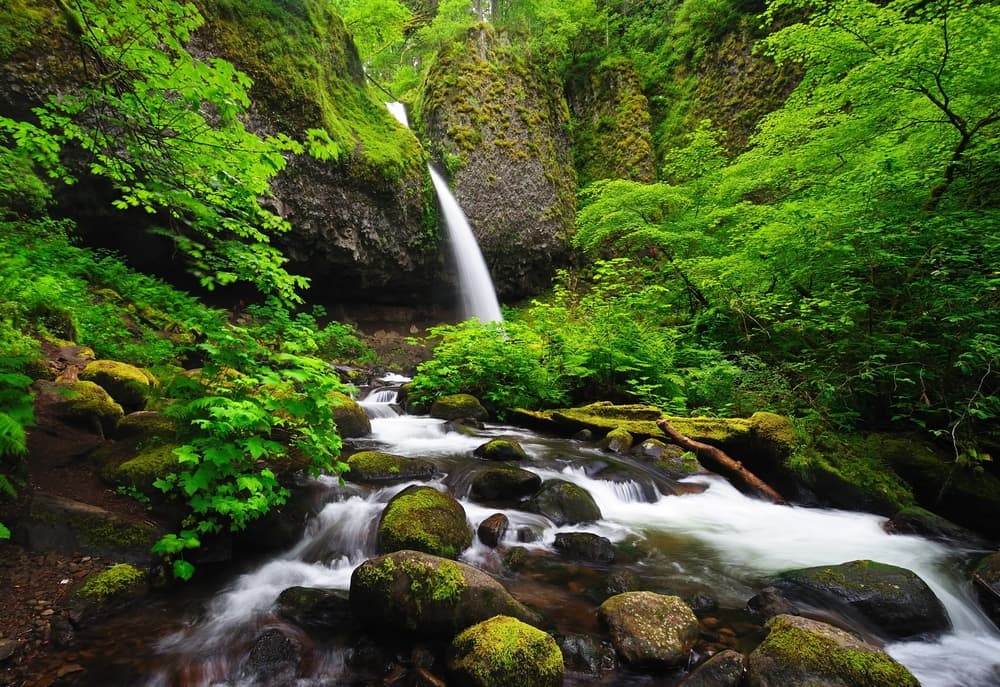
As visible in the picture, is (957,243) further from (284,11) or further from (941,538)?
(284,11)

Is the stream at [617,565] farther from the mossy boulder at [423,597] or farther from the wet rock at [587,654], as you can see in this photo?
the mossy boulder at [423,597]

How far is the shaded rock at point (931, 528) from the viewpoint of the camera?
464cm

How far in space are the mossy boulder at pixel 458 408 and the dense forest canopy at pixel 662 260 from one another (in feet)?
1.55

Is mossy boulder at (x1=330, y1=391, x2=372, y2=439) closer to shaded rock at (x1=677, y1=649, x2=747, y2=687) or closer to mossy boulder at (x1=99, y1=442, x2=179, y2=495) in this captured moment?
mossy boulder at (x1=99, y1=442, x2=179, y2=495)

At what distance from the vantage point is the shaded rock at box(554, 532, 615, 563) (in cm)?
418

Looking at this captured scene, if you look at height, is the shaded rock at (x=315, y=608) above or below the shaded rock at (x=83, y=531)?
below

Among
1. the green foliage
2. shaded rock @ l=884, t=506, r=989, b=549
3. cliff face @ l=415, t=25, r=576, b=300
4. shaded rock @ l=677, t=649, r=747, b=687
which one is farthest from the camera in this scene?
cliff face @ l=415, t=25, r=576, b=300

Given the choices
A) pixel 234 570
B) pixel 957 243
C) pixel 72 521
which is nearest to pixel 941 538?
pixel 957 243

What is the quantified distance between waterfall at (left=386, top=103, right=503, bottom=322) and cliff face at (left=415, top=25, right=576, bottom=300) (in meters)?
0.46

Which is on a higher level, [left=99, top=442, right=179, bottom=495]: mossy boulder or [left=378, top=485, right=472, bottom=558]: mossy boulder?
[left=99, top=442, right=179, bottom=495]: mossy boulder

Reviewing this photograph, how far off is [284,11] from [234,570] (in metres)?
13.7

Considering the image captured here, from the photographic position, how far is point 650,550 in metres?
4.46

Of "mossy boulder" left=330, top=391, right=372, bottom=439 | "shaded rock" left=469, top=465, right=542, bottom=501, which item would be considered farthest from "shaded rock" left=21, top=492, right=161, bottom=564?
"mossy boulder" left=330, top=391, right=372, bottom=439

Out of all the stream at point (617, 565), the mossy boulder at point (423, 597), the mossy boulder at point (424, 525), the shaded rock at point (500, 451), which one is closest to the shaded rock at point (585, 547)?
the stream at point (617, 565)
